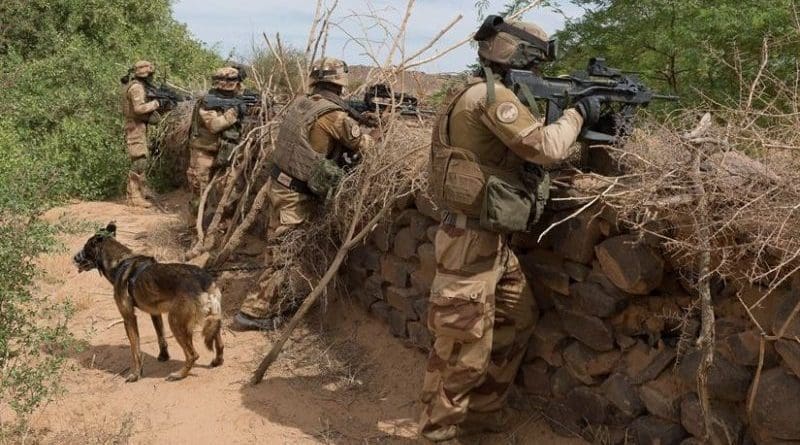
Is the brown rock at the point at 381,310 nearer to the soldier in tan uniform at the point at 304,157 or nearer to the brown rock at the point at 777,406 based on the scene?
the soldier in tan uniform at the point at 304,157

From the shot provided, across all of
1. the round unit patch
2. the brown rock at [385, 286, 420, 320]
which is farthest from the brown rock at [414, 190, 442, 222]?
the round unit patch

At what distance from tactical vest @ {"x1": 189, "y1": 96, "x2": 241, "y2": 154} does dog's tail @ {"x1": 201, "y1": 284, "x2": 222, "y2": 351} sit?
368 centimetres

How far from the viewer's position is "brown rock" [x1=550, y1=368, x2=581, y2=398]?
14.9 ft

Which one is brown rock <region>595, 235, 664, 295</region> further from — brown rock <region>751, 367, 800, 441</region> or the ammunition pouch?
the ammunition pouch

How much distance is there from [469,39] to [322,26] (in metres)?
1.39

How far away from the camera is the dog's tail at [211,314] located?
5.76m

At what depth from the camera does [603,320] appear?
4.28 m

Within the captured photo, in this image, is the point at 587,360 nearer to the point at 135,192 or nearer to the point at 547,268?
the point at 547,268

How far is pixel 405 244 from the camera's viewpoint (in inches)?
236

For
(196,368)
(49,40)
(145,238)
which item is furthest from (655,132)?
(49,40)

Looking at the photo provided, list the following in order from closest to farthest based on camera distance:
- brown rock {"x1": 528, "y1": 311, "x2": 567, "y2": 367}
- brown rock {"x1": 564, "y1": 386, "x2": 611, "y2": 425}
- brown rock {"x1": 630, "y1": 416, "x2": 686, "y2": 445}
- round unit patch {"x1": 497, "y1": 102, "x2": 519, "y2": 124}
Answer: brown rock {"x1": 630, "y1": 416, "x2": 686, "y2": 445}
round unit patch {"x1": 497, "y1": 102, "x2": 519, "y2": 124}
brown rock {"x1": 564, "y1": 386, "x2": 611, "y2": 425}
brown rock {"x1": 528, "y1": 311, "x2": 567, "y2": 367}

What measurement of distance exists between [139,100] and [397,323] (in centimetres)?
684

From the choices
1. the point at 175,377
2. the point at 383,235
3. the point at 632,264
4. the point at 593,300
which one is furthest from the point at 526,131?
the point at 175,377

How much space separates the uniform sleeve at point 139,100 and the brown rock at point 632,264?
8787mm
